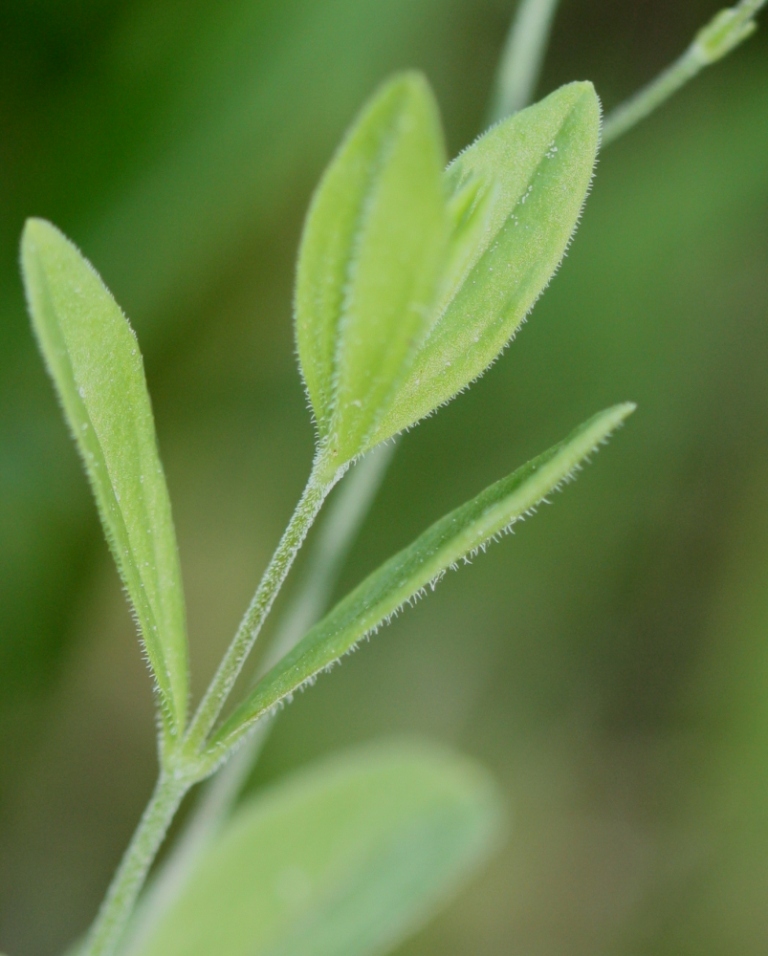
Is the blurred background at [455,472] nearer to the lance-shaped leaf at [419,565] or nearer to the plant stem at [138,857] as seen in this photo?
the plant stem at [138,857]

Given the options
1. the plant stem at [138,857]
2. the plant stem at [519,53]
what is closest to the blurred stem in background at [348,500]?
the plant stem at [519,53]

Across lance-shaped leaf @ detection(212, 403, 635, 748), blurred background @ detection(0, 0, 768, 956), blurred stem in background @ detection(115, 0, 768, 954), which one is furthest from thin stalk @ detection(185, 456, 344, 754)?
blurred background @ detection(0, 0, 768, 956)

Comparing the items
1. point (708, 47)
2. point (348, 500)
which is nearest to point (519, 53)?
point (708, 47)

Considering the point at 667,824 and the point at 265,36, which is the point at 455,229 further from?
the point at 667,824

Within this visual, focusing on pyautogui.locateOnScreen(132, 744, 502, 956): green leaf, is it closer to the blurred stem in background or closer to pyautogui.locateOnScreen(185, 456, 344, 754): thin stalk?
the blurred stem in background

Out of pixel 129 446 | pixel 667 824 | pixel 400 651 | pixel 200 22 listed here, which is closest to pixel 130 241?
pixel 200 22
